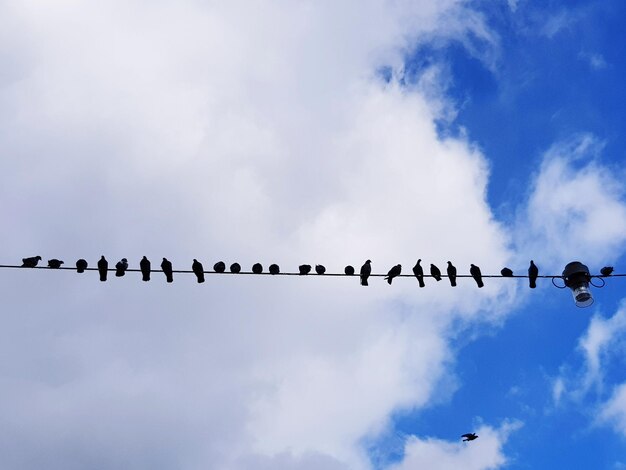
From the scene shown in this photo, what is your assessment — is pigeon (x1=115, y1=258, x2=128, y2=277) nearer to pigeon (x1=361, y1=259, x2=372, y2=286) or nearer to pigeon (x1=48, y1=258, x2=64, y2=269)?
pigeon (x1=48, y1=258, x2=64, y2=269)

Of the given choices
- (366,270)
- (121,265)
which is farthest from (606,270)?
(121,265)

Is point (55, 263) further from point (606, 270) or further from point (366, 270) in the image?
point (606, 270)

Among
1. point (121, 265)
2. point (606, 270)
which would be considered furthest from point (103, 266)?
point (606, 270)

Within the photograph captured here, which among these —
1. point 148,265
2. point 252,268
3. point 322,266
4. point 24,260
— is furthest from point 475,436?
point 24,260

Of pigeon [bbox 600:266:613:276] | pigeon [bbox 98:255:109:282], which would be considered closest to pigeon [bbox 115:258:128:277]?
pigeon [bbox 98:255:109:282]

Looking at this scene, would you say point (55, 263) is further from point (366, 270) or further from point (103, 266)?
point (366, 270)

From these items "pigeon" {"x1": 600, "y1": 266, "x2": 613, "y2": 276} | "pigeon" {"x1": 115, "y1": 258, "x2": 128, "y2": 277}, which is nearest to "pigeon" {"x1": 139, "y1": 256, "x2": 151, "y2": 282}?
"pigeon" {"x1": 115, "y1": 258, "x2": 128, "y2": 277}

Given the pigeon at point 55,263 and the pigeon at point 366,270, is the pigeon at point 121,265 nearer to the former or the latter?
the pigeon at point 55,263

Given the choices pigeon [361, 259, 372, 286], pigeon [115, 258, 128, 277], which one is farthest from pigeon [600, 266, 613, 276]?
pigeon [115, 258, 128, 277]

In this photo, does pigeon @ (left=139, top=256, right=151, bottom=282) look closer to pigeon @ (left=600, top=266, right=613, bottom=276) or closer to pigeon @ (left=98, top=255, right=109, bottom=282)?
pigeon @ (left=98, top=255, right=109, bottom=282)

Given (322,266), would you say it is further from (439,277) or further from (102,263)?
(102,263)

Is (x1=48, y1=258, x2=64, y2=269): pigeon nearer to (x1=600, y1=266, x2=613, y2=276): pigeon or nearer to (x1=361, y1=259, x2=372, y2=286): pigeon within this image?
(x1=361, y1=259, x2=372, y2=286): pigeon

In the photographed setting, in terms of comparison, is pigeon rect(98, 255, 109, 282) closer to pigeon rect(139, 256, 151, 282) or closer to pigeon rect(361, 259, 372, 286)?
pigeon rect(139, 256, 151, 282)

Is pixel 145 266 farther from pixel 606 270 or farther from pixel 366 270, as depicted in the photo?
pixel 606 270
